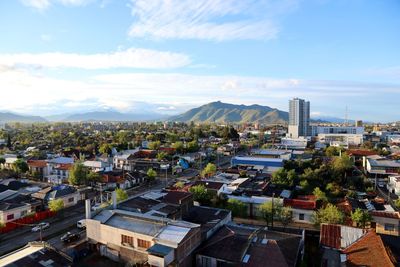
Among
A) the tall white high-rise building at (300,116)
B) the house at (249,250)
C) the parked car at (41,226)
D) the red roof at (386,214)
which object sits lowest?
the parked car at (41,226)

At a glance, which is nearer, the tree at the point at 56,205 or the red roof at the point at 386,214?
the red roof at the point at 386,214

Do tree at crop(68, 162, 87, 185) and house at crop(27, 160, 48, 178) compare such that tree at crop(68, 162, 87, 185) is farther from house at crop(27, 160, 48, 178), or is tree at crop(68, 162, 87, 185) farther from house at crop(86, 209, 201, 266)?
house at crop(86, 209, 201, 266)

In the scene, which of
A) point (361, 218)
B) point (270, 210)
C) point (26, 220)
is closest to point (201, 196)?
point (270, 210)

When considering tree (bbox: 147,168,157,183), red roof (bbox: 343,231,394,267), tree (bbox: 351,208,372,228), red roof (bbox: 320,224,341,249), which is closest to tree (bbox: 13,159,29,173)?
tree (bbox: 147,168,157,183)

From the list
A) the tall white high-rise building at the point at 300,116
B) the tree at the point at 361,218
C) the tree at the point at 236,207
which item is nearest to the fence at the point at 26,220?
the tree at the point at 236,207

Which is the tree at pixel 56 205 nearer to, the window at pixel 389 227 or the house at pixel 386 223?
the house at pixel 386 223

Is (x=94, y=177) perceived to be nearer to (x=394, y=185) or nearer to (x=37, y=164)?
(x=37, y=164)

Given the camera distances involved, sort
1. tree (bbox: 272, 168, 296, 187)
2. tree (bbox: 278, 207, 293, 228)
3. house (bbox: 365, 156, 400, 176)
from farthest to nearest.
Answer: house (bbox: 365, 156, 400, 176) < tree (bbox: 272, 168, 296, 187) < tree (bbox: 278, 207, 293, 228)
